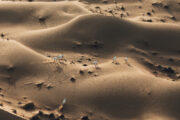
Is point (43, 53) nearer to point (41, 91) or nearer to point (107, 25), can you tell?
point (41, 91)

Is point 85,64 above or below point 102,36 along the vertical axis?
below

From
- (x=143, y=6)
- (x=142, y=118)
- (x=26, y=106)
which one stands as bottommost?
(x=142, y=118)

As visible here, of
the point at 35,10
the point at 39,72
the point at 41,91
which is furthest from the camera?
the point at 35,10

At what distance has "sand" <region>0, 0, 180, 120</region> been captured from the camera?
275 cm

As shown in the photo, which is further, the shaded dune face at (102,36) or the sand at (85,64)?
the shaded dune face at (102,36)

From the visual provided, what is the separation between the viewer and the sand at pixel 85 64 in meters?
2.75

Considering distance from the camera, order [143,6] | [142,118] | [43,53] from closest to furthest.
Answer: [142,118], [43,53], [143,6]

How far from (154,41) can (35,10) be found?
91.6 inches

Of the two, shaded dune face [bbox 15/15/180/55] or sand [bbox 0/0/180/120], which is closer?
sand [bbox 0/0/180/120]

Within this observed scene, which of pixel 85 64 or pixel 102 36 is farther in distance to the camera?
pixel 102 36

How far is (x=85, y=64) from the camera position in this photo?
340 cm

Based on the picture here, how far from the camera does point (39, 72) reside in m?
3.16

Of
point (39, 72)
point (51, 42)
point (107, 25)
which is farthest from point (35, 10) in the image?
point (39, 72)

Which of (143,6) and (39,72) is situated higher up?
(143,6)
